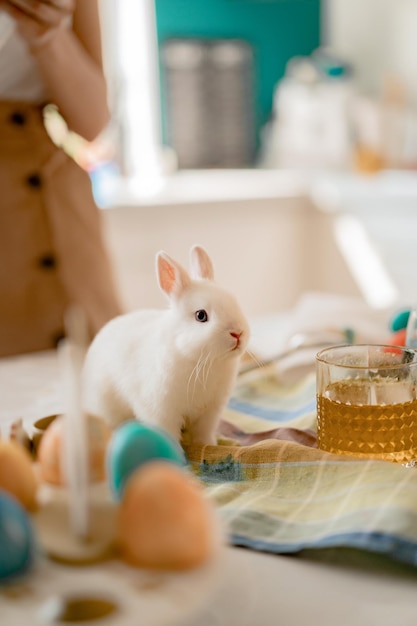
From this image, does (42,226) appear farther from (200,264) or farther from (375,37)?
(375,37)

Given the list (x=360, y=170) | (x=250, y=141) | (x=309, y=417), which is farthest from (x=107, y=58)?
(x=309, y=417)

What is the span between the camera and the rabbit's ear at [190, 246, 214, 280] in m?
0.69

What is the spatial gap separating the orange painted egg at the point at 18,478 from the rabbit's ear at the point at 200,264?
0.98 feet

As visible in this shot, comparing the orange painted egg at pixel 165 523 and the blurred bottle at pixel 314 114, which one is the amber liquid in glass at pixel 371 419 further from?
the blurred bottle at pixel 314 114

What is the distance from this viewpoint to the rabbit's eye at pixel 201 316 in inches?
25.6

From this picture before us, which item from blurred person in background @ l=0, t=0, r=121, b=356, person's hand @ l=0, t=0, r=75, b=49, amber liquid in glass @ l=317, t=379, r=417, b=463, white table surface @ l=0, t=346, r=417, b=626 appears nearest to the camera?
white table surface @ l=0, t=346, r=417, b=626

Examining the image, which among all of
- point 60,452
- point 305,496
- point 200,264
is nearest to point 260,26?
point 200,264

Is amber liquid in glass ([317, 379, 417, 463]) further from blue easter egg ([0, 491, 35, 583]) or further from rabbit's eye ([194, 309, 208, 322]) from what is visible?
blue easter egg ([0, 491, 35, 583])

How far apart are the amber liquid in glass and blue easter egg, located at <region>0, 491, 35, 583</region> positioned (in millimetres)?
326

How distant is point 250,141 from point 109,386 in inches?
116

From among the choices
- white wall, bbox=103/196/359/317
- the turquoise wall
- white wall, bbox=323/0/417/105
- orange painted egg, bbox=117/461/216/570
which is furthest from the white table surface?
the turquoise wall

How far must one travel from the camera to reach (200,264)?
27.5 inches

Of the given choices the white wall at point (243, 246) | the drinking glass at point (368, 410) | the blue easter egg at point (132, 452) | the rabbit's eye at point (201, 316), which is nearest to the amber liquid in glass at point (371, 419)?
the drinking glass at point (368, 410)

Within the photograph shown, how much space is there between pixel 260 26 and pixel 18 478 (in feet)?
10.6
